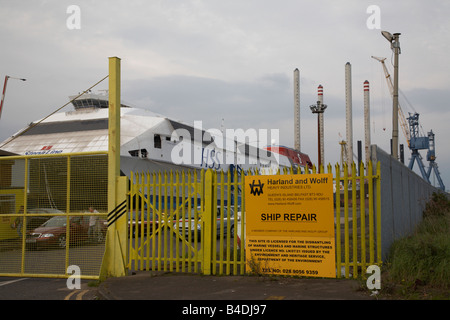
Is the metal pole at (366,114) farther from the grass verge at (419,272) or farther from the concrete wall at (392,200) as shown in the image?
the grass verge at (419,272)

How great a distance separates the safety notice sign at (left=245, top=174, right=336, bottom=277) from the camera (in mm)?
8586

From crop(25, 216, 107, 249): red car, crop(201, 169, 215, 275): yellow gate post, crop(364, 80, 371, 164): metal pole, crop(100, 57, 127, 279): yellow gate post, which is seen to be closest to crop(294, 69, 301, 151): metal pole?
crop(364, 80, 371, 164): metal pole

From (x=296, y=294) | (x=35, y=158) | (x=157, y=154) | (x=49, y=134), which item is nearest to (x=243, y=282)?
(x=296, y=294)

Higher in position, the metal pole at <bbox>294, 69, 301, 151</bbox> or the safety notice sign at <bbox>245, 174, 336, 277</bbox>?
the metal pole at <bbox>294, 69, 301, 151</bbox>

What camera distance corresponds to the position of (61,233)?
37.4ft

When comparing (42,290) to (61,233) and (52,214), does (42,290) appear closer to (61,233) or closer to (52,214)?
(52,214)

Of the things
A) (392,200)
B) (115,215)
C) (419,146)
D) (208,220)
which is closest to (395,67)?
(392,200)

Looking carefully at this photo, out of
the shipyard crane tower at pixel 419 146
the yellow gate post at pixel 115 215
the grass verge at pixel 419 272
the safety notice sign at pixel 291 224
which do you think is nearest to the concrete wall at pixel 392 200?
the grass verge at pixel 419 272

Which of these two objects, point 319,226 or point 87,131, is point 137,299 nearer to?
point 319,226

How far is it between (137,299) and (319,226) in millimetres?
3560

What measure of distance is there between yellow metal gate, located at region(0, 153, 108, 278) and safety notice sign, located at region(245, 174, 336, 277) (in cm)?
343

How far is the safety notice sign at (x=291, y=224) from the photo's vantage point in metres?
8.59

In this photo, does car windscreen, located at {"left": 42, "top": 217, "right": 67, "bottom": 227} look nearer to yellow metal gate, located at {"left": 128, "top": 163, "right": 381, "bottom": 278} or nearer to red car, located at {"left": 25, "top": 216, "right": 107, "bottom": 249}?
red car, located at {"left": 25, "top": 216, "right": 107, "bottom": 249}

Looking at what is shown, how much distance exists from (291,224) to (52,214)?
5.18 m
